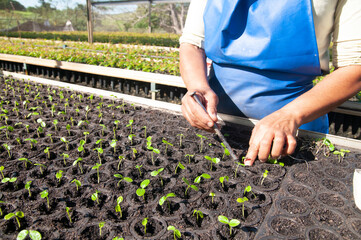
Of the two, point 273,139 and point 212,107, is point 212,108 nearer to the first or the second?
point 212,107

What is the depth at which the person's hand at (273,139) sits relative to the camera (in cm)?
96

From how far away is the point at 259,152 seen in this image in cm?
98

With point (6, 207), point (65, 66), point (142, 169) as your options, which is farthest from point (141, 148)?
point (65, 66)

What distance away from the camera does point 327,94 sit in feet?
3.59

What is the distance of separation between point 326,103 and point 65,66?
364 cm

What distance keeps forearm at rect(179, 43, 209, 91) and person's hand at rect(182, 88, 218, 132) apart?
69 mm

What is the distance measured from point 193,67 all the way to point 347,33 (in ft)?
2.56

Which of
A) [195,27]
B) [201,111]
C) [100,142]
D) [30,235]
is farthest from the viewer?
[195,27]

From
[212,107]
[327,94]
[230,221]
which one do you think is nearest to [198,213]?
[230,221]

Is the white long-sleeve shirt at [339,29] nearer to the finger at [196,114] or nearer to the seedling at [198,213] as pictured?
the finger at [196,114]

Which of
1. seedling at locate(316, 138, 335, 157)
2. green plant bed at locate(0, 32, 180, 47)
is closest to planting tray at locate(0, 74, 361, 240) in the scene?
seedling at locate(316, 138, 335, 157)

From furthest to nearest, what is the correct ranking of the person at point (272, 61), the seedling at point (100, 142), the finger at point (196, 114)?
the seedling at point (100, 142)
the finger at point (196, 114)
the person at point (272, 61)

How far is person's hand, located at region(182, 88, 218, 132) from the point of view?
4.00ft

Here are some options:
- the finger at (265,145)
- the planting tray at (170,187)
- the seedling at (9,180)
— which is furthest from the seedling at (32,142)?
the finger at (265,145)
